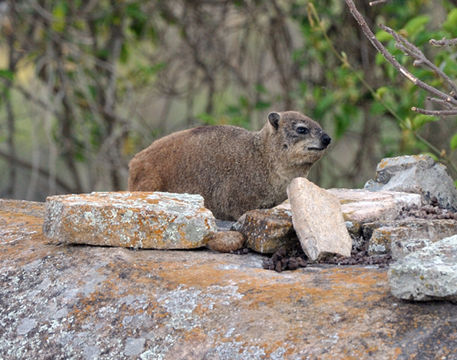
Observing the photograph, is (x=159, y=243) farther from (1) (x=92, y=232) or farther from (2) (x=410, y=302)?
(2) (x=410, y=302)

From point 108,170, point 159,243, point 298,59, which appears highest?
point 298,59

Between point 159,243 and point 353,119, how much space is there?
5273 millimetres

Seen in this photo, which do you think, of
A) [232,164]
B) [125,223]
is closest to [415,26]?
[232,164]

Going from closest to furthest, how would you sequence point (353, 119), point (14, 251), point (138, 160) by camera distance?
1. point (14, 251)
2. point (138, 160)
3. point (353, 119)

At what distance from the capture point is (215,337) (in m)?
2.70

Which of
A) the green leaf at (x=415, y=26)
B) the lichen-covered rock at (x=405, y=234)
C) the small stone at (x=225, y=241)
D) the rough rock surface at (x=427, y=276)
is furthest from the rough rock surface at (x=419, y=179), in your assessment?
the rough rock surface at (x=427, y=276)

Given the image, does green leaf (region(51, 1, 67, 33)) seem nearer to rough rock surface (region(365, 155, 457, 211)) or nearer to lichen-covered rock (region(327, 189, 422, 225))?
rough rock surface (region(365, 155, 457, 211))

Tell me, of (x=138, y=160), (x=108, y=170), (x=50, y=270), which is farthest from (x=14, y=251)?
(x=108, y=170)

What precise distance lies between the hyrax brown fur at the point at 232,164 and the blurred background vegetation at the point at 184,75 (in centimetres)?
231

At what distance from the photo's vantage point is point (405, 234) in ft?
10.5

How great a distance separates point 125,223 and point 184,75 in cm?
634

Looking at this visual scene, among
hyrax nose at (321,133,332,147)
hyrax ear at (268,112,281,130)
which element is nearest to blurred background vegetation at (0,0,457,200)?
hyrax ear at (268,112,281,130)

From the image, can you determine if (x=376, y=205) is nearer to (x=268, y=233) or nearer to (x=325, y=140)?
(x=268, y=233)

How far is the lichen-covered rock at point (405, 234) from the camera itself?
10.2 feet
